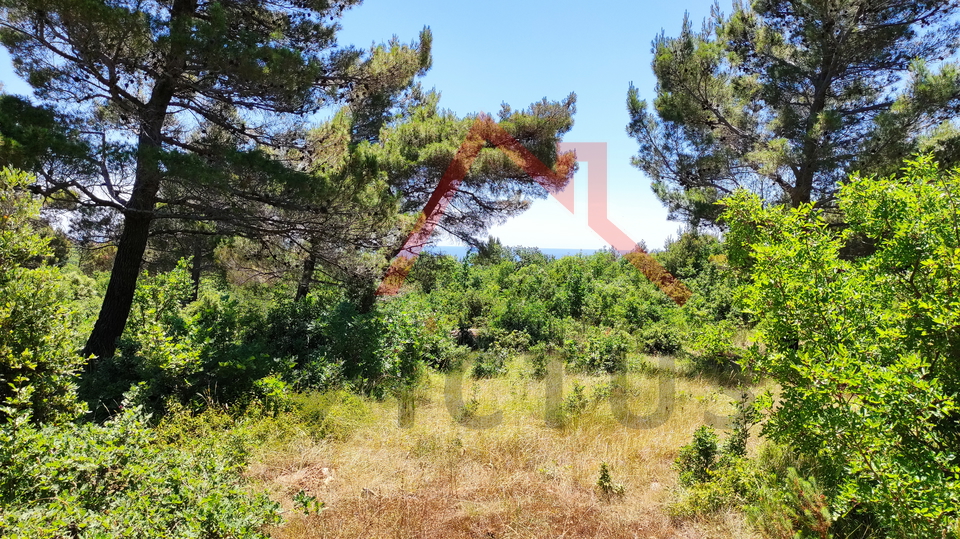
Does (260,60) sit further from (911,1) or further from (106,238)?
(911,1)

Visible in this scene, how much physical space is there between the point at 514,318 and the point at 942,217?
8.43m

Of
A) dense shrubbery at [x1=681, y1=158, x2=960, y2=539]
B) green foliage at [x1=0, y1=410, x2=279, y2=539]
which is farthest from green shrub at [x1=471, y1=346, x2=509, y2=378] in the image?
green foliage at [x1=0, y1=410, x2=279, y2=539]

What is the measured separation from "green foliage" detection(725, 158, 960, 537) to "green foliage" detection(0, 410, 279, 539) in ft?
10.9

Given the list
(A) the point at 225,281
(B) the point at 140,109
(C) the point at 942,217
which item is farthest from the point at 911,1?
(A) the point at 225,281

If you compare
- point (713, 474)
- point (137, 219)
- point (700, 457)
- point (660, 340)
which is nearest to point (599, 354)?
point (660, 340)

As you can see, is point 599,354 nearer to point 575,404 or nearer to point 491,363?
point 491,363

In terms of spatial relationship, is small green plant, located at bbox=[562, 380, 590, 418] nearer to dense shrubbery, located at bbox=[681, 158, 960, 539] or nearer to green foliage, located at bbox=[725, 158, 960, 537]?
dense shrubbery, located at bbox=[681, 158, 960, 539]

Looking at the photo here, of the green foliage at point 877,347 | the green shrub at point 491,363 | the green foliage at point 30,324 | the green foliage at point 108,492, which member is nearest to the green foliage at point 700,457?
the green foliage at point 877,347

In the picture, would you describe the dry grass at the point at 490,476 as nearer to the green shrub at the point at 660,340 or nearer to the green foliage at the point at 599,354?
the green foliage at the point at 599,354

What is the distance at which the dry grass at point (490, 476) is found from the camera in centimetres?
330

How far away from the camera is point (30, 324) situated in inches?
141

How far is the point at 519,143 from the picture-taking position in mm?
10047

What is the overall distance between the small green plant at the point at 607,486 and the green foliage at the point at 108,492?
2512mm

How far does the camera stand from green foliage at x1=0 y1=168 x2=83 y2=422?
3449 mm
